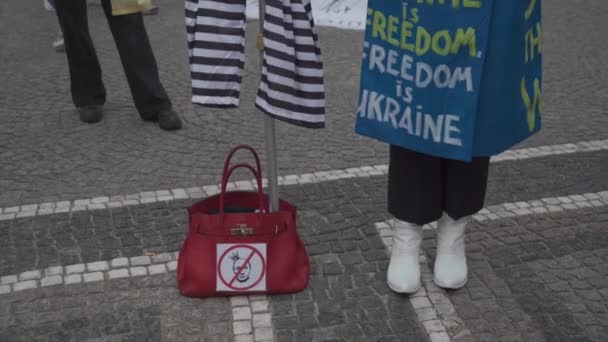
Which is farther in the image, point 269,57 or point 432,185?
point 432,185

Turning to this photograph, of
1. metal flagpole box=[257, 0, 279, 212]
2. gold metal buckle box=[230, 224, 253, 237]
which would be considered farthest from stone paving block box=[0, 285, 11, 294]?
metal flagpole box=[257, 0, 279, 212]

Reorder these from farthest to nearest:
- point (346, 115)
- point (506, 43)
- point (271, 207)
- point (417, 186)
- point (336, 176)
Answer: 1. point (346, 115)
2. point (336, 176)
3. point (271, 207)
4. point (417, 186)
5. point (506, 43)

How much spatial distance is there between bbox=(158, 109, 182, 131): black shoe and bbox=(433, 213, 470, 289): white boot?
93.4 inches

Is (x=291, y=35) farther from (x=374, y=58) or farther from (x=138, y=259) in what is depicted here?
(x=138, y=259)

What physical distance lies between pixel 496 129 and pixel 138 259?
5.56 ft

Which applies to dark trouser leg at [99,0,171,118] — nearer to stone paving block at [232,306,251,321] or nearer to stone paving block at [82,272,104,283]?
stone paving block at [82,272,104,283]

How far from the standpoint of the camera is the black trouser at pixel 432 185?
3.04 meters

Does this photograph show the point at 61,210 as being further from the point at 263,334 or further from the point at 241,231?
the point at 263,334

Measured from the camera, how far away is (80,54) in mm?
5188

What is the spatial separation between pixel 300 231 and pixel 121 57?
208cm

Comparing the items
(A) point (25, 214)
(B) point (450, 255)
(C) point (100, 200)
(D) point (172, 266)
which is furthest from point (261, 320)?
(A) point (25, 214)

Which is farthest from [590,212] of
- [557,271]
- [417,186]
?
[417,186]

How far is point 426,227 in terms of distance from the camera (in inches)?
149

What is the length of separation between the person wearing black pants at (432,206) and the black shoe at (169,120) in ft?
7.49
